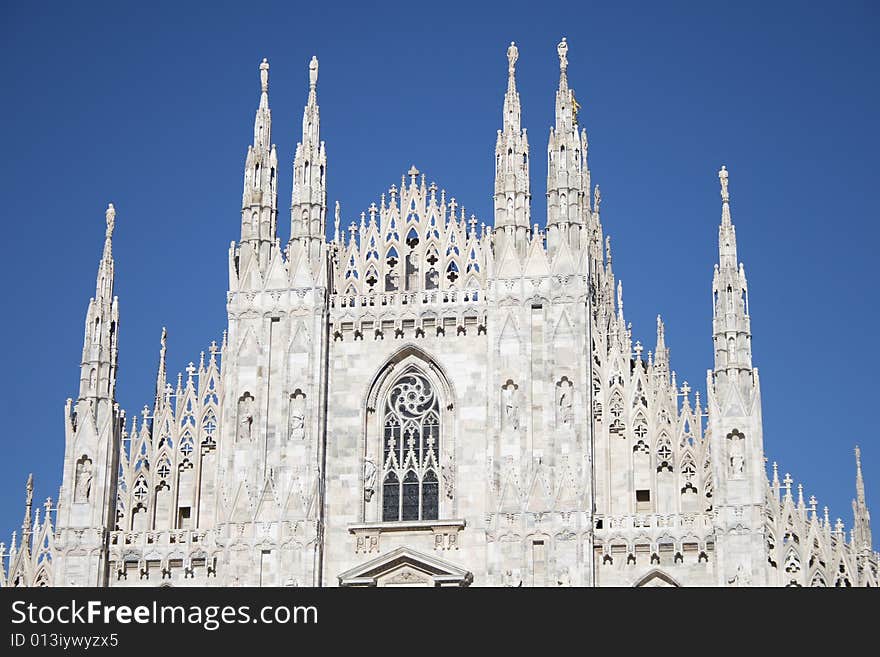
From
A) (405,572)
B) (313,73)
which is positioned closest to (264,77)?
(313,73)

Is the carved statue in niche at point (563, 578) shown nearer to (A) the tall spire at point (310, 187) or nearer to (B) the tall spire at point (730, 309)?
(B) the tall spire at point (730, 309)

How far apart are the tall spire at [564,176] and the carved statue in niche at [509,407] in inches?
143

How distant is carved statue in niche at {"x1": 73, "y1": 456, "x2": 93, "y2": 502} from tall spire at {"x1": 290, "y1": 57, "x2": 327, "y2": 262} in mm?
7318

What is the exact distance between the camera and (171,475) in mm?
40594

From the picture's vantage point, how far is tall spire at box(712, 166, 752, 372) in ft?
128

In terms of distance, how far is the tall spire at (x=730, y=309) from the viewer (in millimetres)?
38875

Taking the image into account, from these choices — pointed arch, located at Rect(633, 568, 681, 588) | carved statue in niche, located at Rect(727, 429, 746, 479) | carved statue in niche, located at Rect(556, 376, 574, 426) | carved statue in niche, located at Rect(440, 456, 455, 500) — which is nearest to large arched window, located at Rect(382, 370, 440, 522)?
carved statue in niche, located at Rect(440, 456, 455, 500)

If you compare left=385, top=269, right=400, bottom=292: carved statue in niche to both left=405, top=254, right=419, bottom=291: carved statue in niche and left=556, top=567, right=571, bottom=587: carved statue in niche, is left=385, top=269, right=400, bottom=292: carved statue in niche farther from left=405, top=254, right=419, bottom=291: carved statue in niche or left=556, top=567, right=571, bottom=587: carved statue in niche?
left=556, top=567, right=571, bottom=587: carved statue in niche

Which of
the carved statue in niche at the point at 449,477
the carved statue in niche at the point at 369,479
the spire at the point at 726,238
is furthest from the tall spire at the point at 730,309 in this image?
the carved statue in niche at the point at 369,479

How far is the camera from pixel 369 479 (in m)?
40.1
